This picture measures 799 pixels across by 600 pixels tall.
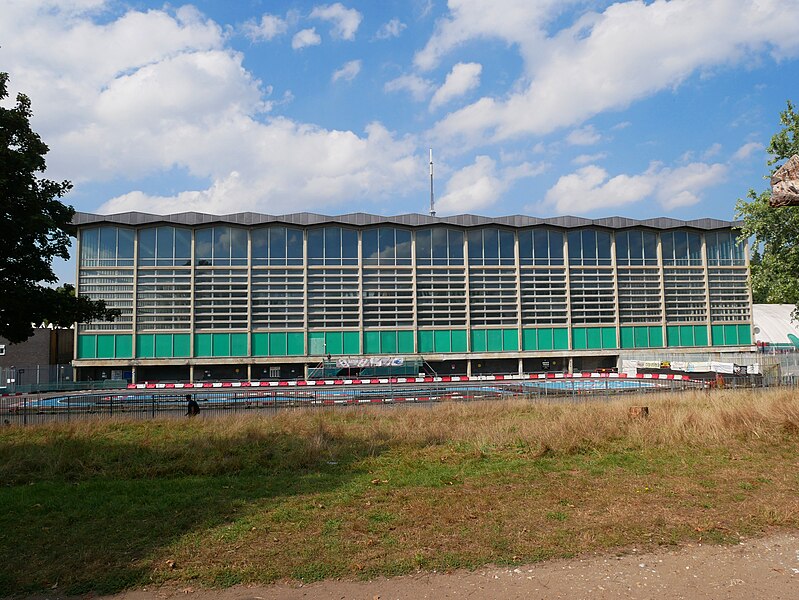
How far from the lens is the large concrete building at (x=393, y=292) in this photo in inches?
2125

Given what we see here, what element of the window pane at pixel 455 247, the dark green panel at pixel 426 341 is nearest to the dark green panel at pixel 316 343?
the dark green panel at pixel 426 341

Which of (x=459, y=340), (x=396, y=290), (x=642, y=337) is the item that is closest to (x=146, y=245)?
(x=396, y=290)

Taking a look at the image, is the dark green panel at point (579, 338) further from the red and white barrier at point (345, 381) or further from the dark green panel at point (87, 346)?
the dark green panel at point (87, 346)

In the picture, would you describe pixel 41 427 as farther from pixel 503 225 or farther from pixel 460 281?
pixel 503 225

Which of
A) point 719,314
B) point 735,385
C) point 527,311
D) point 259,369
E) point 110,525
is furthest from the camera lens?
point 719,314

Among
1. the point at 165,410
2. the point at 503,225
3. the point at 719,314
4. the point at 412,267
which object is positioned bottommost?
the point at 165,410

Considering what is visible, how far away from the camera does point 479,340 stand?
57375 mm

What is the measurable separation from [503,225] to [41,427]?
4674 centimetres

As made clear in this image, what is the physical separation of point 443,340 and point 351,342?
340 inches

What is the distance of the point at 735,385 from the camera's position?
103ft

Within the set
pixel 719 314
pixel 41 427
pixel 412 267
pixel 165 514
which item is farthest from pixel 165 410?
pixel 719 314

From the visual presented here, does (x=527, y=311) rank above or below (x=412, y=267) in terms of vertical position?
below

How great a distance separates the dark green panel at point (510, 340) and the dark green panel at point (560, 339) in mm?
2450

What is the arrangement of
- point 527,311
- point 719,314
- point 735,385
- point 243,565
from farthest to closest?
point 719,314 → point 527,311 → point 735,385 → point 243,565
